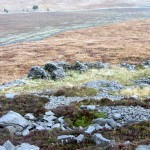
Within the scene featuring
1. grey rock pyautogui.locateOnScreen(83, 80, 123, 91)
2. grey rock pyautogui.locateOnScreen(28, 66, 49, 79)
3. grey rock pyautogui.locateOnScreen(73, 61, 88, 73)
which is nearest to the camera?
grey rock pyautogui.locateOnScreen(83, 80, 123, 91)

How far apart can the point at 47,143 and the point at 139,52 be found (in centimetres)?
5305

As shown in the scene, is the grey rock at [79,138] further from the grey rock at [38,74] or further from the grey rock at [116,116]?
the grey rock at [38,74]

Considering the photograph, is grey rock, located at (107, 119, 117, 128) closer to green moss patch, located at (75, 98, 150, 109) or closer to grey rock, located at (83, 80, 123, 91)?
green moss patch, located at (75, 98, 150, 109)

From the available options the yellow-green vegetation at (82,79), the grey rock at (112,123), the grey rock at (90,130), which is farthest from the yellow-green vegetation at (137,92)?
the grey rock at (90,130)

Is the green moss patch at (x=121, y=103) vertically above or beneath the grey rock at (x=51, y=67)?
above

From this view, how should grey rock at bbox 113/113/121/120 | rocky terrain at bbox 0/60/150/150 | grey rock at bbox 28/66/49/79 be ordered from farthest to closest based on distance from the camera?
grey rock at bbox 28/66/49/79
grey rock at bbox 113/113/121/120
rocky terrain at bbox 0/60/150/150

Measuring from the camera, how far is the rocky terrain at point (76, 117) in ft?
49.0

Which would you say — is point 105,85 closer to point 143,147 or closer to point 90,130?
point 90,130

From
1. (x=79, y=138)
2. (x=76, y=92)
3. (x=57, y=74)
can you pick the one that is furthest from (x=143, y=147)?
(x=57, y=74)

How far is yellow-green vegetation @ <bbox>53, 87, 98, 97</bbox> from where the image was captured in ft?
96.6

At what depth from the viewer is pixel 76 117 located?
2081cm

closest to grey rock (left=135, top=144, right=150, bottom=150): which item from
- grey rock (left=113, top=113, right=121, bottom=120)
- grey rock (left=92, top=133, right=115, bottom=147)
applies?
grey rock (left=92, top=133, right=115, bottom=147)

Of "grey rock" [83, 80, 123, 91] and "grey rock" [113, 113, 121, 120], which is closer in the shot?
"grey rock" [113, 113, 121, 120]

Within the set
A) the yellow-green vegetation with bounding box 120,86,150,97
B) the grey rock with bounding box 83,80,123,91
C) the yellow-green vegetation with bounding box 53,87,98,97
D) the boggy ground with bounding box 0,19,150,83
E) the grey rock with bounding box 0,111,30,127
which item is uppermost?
the grey rock with bounding box 0,111,30,127
